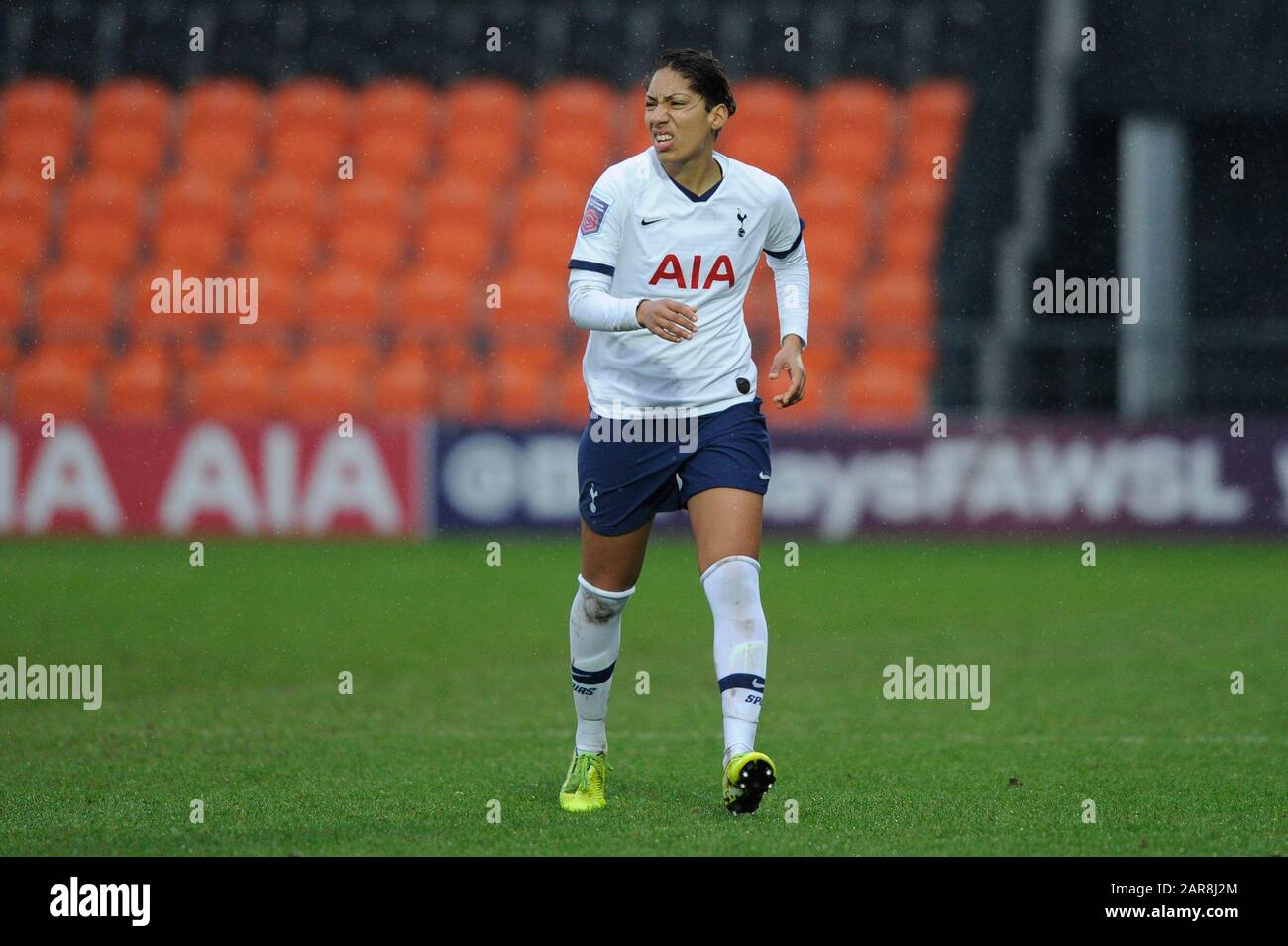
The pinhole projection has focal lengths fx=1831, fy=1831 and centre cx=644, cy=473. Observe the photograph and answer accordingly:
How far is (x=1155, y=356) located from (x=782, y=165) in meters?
6.18

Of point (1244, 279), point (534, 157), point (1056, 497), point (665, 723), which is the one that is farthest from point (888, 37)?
point (665, 723)

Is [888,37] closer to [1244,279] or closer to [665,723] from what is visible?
[1244,279]

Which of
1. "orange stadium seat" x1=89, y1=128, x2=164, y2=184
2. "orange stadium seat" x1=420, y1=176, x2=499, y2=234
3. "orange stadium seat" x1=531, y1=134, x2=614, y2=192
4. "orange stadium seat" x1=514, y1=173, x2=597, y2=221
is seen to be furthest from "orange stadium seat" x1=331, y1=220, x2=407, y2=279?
"orange stadium seat" x1=89, y1=128, x2=164, y2=184

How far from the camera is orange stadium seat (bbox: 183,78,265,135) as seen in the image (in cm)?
2112

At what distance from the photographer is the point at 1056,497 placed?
15461 millimetres

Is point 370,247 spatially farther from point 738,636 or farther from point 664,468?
point 738,636

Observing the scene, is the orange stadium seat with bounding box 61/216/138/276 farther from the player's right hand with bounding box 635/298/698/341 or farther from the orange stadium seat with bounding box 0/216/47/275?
the player's right hand with bounding box 635/298/698/341

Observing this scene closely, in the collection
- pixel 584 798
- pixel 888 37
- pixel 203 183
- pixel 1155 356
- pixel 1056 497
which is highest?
pixel 888 37

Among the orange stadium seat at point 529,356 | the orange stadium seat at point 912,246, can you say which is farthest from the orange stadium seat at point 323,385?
the orange stadium seat at point 912,246

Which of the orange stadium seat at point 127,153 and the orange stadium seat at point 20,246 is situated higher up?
the orange stadium seat at point 127,153

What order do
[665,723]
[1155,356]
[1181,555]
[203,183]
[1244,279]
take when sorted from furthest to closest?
[203,183], [1244,279], [1155,356], [1181,555], [665,723]

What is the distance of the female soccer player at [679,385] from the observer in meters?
5.60

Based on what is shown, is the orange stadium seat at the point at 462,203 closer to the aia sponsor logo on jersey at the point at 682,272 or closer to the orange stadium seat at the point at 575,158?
the orange stadium seat at the point at 575,158

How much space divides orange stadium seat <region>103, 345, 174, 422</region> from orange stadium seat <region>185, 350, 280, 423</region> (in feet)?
1.17
